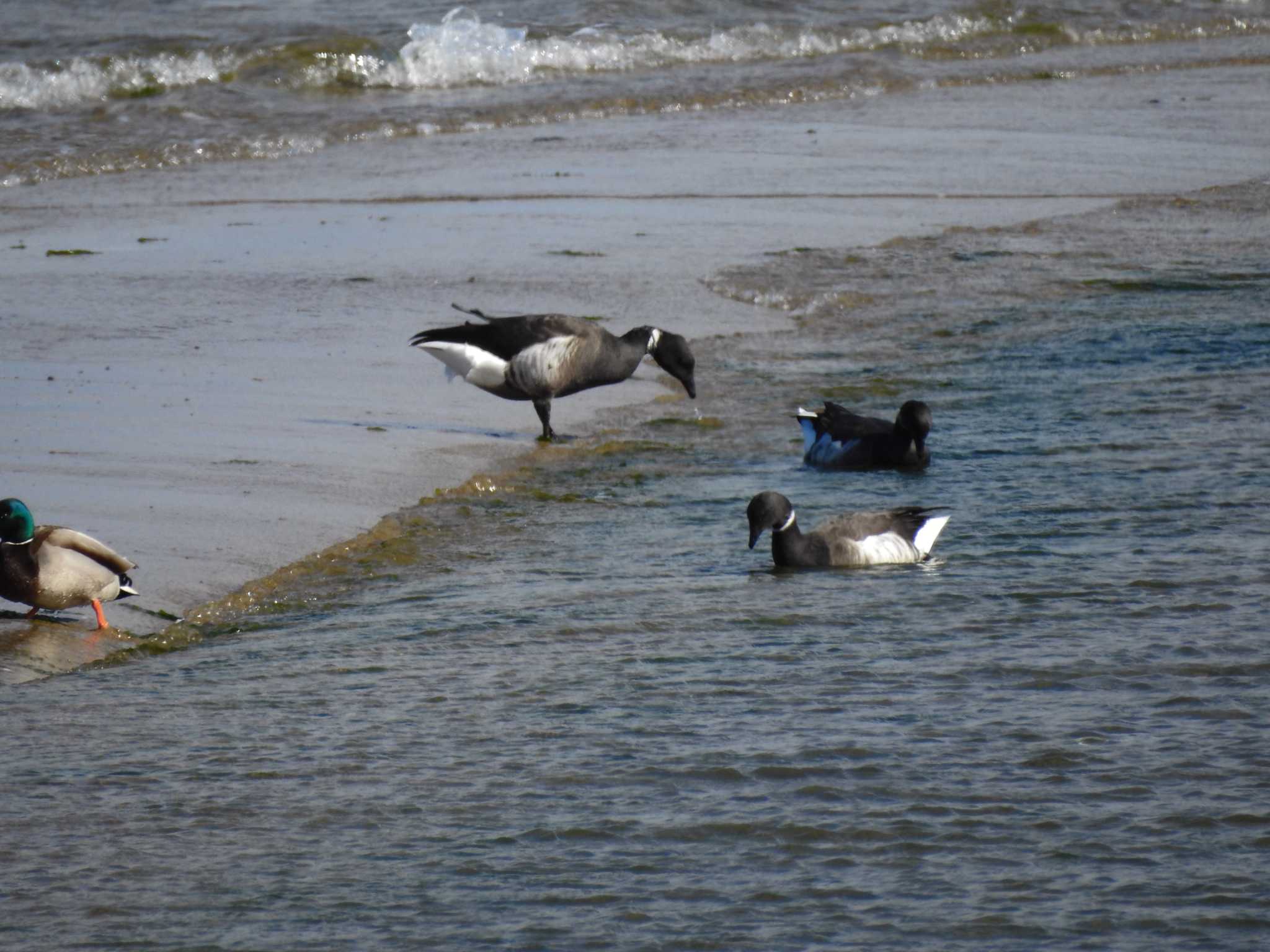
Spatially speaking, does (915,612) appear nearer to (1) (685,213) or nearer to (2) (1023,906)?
(2) (1023,906)

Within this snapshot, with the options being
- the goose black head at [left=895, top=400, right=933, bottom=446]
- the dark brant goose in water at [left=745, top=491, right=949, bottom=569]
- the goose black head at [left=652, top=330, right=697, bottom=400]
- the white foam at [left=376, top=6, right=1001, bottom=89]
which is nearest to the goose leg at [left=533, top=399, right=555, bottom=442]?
the goose black head at [left=652, top=330, right=697, bottom=400]

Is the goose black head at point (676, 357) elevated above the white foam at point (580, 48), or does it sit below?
below

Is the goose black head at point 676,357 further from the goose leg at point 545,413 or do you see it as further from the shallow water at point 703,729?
the shallow water at point 703,729

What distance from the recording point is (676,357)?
10055mm

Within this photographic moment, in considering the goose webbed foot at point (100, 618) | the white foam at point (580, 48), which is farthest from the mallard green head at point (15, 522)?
the white foam at point (580, 48)

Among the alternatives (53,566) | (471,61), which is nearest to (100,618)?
(53,566)

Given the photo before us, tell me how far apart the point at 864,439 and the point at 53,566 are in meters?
4.02

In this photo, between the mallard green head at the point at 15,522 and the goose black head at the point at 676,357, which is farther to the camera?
the goose black head at the point at 676,357

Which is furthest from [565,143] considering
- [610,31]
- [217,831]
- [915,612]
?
[217,831]

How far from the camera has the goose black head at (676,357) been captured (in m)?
10.0

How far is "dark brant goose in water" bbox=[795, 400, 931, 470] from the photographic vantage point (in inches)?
348

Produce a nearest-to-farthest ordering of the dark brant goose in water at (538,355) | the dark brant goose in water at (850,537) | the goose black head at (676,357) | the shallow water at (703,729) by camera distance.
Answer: the shallow water at (703,729), the dark brant goose in water at (850,537), the dark brant goose in water at (538,355), the goose black head at (676,357)

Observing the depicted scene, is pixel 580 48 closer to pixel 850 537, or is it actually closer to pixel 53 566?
pixel 850 537

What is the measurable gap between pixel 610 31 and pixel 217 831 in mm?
24229
